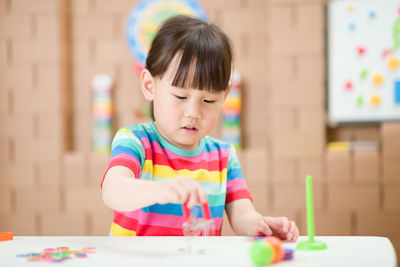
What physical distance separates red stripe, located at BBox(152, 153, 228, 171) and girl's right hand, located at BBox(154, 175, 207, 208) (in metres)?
0.36

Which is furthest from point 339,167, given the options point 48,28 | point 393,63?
point 48,28

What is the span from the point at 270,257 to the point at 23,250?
0.38m

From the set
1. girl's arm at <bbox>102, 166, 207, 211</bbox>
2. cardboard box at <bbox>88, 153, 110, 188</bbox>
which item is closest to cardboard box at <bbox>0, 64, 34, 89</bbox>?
cardboard box at <bbox>88, 153, 110, 188</bbox>

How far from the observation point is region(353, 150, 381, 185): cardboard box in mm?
2303

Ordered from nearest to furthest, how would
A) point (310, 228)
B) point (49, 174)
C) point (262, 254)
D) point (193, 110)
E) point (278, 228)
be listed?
point (262, 254) → point (310, 228) → point (278, 228) → point (193, 110) → point (49, 174)

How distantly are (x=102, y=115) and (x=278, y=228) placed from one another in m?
1.92

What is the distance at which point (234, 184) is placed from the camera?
3.71ft

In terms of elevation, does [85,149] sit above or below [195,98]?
below

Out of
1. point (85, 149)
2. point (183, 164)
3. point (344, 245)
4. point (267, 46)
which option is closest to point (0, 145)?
point (85, 149)

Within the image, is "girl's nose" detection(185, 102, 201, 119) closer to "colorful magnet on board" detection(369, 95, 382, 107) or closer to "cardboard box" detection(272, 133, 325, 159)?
"cardboard box" detection(272, 133, 325, 159)

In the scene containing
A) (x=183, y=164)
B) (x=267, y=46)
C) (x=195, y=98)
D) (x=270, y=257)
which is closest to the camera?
(x=270, y=257)

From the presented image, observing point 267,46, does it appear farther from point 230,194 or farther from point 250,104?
point 230,194

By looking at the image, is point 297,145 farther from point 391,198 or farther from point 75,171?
point 75,171

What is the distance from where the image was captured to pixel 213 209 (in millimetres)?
1068
